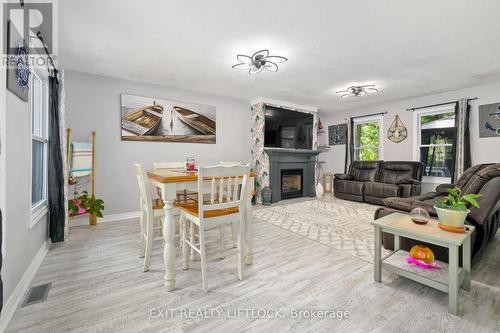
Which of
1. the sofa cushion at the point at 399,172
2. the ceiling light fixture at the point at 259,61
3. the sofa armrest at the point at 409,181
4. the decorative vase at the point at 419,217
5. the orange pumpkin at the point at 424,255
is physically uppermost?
the ceiling light fixture at the point at 259,61

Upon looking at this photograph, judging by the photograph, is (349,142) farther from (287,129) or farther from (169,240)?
(169,240)

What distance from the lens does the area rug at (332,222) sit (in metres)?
2.67

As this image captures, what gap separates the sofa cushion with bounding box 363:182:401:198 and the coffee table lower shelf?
306cm

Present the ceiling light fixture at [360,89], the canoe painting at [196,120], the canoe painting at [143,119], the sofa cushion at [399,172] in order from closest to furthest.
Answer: the canoe painting at [143,119], the ceiling light fixture at [360,89], the canoe painting at [196,120], the sofa cushion at [399,172]

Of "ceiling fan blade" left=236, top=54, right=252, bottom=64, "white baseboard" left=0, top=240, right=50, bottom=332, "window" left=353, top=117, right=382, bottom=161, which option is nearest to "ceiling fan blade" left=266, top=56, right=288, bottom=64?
"ceiling fan blade" left=236, top=54, right=252, bottom=64

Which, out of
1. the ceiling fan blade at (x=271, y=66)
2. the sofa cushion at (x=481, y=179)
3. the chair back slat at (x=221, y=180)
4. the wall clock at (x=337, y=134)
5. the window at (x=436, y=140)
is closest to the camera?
the chair back slat at (x=221, y=180)

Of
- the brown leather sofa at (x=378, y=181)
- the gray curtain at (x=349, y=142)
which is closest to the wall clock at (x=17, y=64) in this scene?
the brown leather sofa at (x=378, y=181)

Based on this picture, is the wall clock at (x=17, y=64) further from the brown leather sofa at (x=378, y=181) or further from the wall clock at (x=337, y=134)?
the wall clock at (x=337, y=134)

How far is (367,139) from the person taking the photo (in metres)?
6.17

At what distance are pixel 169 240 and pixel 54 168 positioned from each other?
198 cm

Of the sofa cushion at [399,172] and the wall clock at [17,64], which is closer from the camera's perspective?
the wall clock at [17,64]

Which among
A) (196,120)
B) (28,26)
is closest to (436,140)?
(196,120)

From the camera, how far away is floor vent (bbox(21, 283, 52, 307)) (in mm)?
1617

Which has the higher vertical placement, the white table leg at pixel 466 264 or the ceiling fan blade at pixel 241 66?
the ceiling fan blade at pixel 241 66
